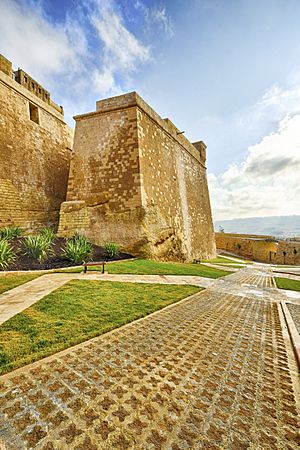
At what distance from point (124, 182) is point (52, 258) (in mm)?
4964

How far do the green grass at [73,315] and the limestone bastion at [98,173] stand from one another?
523cm

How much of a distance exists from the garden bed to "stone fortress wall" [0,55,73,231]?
3247 millimetres

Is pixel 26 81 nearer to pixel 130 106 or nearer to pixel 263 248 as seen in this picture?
pixel 130 106

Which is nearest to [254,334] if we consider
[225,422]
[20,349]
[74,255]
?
Answer: [225,422]

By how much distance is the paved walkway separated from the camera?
1394 mm

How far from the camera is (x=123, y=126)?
11039 mm

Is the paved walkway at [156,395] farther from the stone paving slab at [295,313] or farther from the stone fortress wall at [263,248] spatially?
the stone fortress wall at [263,248]

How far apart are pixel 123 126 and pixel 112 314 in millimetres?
10145

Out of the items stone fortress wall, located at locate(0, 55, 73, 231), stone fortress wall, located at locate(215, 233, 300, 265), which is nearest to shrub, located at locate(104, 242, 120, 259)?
stone fortress wall, located at locate(0, 55, 73, 231)

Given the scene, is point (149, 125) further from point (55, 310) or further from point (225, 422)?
point (225, 422)

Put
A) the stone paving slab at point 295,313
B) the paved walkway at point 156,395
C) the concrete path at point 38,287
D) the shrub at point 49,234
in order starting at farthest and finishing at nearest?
1. the shrub at point 49,234
2. the stone paving slab at point 295,313
3. the concrete path at point 38,287
4. the paved walkway at point 156,395

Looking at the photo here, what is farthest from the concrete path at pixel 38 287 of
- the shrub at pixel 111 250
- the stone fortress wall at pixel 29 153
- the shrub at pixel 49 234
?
the stone fortress wall at pixel 29 153

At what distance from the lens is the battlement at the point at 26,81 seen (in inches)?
449

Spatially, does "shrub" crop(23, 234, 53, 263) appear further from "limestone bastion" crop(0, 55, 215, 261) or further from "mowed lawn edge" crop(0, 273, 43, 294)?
"limestone bastion" crop(0, 55, 215, 261)
